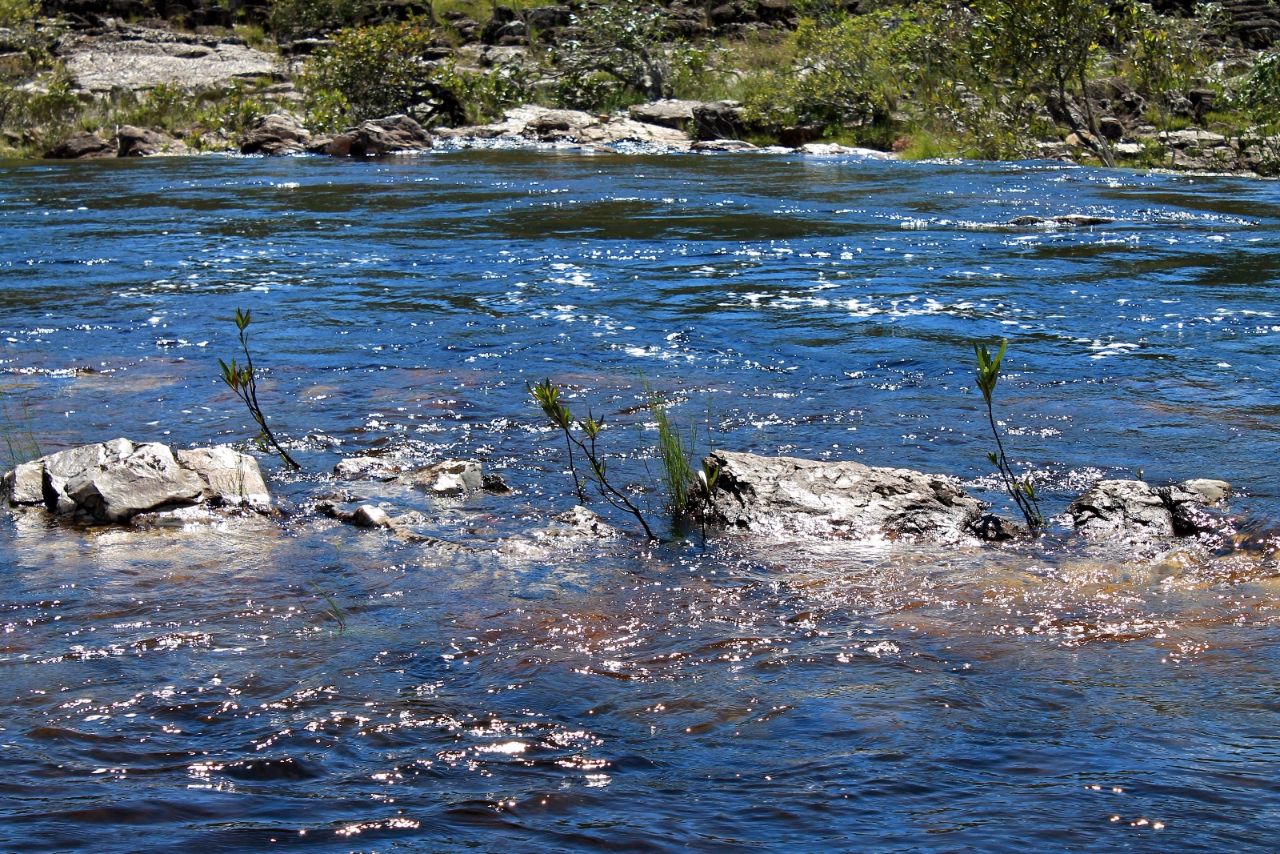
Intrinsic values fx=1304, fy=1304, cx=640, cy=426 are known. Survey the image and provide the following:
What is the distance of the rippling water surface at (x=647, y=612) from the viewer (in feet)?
8.68

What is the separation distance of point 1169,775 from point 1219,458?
3.14m

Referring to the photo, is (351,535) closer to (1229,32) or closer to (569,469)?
(569,469)

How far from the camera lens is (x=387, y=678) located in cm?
338

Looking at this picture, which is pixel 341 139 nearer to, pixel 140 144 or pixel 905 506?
pixel 140 144

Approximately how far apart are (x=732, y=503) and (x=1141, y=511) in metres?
1.46

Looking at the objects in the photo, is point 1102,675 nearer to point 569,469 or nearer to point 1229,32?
point 569,469

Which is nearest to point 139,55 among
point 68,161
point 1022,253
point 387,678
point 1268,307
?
point 68,161

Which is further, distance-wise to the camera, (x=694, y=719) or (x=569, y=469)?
(x=569, y=469)

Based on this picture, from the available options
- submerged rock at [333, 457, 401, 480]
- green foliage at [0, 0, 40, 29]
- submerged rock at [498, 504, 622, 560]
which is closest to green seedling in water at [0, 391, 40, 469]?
submerged rock at [333, 457, 401, 480]

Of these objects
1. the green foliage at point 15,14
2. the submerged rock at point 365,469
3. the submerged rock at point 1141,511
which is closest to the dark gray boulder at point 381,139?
the green foliage at point 15,14

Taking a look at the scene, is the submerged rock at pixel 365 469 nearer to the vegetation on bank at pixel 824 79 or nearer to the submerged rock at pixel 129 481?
the submerged rock at pixel 129 481

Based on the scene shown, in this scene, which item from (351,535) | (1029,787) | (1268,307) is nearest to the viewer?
(1029,787)

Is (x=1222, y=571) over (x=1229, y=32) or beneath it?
beneath

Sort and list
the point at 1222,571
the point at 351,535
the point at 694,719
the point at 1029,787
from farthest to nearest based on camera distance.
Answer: the point at 351,535 → the point at 1222,571 → the point at 694,719 → the point at 1029,787
